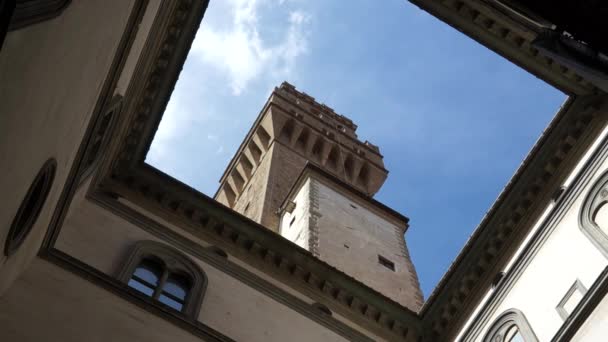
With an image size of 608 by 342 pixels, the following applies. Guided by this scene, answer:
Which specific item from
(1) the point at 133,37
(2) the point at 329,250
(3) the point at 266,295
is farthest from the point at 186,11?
(2) the point at 329,250

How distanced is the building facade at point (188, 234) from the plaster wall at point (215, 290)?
0.11 feet

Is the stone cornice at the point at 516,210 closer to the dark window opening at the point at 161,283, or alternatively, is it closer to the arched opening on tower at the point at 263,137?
the dark window opening at the point at 161,283

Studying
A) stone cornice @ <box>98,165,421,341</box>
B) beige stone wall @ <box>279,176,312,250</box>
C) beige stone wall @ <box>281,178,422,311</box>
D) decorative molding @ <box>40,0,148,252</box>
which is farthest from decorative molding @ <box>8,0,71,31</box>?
beige stone wall @ <box>279,176,312,250</box>

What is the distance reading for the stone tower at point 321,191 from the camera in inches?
967

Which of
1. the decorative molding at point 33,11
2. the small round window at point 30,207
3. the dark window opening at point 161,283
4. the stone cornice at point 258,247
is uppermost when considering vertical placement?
the decorative molding at point 33,11

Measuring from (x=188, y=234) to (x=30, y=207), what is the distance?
594 cm

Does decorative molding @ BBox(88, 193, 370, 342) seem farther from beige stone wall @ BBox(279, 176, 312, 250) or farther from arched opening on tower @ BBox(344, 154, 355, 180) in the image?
arched opening on tower @ BBox(344, 154, 355, 180)

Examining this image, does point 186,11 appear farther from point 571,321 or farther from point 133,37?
point 571,321

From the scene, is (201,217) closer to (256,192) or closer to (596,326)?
(596,326)

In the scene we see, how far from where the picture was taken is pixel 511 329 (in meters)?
12.8

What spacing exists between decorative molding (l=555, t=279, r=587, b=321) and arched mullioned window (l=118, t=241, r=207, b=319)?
5708 mm

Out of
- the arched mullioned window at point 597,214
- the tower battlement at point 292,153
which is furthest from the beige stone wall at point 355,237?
the arched mullioned window at point 597,214

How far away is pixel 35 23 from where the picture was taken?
576 centimetres

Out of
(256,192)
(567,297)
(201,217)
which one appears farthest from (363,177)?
(567,297)
